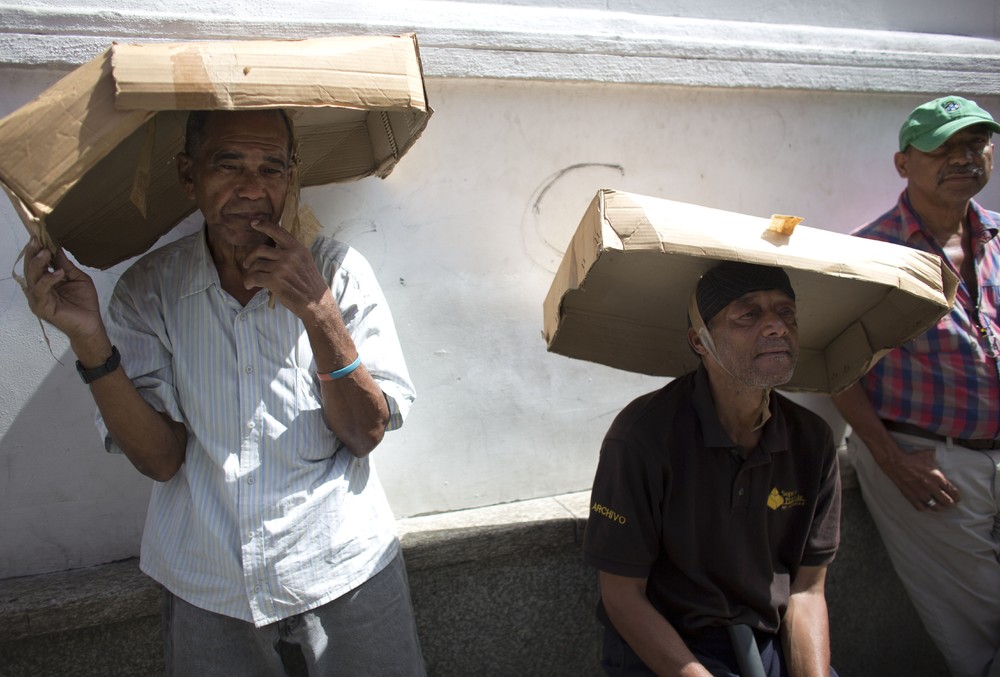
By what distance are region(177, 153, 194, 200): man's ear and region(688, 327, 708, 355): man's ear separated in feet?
4.87

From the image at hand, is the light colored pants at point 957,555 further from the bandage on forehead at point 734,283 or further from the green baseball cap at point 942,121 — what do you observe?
the bandage on forehead at point 734,283

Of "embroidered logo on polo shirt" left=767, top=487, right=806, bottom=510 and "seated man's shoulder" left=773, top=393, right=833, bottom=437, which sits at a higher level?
"seated man's shoulder" left=773, top=393, right=833, bottom=437

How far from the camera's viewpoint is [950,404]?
3354 mm

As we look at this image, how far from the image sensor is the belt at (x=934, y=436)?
133 inches

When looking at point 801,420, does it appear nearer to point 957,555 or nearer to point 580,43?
point 957,555

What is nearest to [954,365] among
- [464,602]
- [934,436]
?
[934,436]

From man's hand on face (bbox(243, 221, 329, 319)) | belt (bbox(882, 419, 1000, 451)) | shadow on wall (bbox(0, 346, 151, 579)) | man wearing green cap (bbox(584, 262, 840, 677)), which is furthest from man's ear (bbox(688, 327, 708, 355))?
shadow on wall (bbox(0, 346, 151, 579))

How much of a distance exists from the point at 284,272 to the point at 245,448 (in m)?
0.48

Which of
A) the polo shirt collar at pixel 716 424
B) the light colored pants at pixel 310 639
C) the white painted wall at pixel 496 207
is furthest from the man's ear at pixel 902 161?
the light colored pants at pixel 310 639

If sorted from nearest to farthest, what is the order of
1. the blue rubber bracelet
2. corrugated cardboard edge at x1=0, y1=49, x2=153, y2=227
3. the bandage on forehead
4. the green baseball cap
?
1. corrugated cardboard edge at x1=0, y1=49, x2=153, y2=227
2. the blue rubber bracelet
3. the bandage on forehead
4. the green baseball cap

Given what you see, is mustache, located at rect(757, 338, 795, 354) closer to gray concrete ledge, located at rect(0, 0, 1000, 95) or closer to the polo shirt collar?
the polo shirt collar

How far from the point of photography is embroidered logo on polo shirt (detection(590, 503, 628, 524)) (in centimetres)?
252

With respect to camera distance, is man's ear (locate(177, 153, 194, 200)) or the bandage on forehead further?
the bandage on forehead

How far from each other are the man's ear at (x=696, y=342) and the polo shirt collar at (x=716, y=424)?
0.21ft
